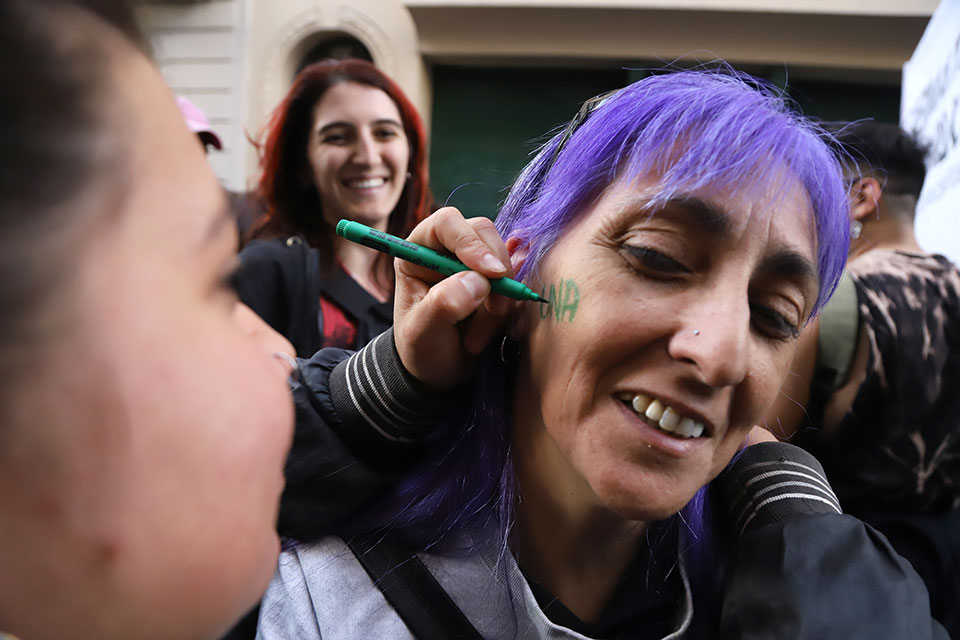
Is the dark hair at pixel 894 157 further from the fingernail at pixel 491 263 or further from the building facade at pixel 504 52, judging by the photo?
the building facade at pixel 504 52

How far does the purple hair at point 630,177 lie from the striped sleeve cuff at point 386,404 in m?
0.08

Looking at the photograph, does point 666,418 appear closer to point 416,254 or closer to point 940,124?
point 416,254

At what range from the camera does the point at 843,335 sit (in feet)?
5.25

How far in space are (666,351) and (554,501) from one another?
31 cm

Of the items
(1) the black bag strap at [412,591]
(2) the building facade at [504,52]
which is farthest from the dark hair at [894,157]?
(2) the building facade at [504,52]

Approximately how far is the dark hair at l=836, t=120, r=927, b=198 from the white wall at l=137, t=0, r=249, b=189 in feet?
17.9

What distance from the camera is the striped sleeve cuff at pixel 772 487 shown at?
104cm

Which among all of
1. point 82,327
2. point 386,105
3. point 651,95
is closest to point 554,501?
point 651,95

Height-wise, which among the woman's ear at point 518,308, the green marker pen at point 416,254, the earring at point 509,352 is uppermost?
the green marker pen at point 416,254

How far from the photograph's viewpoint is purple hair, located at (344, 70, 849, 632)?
1.02 m

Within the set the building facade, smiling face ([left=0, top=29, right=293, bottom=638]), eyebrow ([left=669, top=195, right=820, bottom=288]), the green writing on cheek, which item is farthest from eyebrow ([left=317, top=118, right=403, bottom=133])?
the building facade

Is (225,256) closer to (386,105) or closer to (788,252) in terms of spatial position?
(788,252)

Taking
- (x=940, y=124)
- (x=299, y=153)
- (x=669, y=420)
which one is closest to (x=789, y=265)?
(x=669, y=420)

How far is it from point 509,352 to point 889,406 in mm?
993
